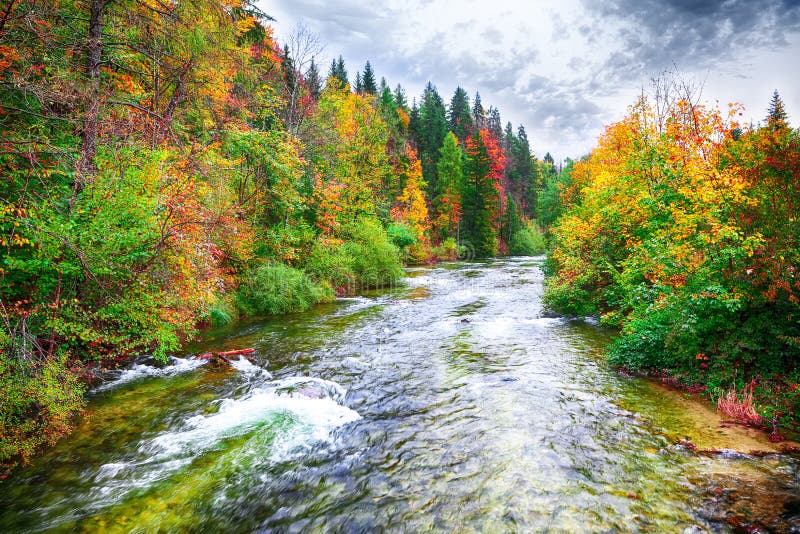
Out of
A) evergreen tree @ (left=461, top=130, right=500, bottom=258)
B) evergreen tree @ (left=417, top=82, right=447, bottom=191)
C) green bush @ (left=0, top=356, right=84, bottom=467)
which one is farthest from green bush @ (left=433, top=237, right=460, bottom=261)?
green bush @ (left=0, top=356, right=84, bottom=467)

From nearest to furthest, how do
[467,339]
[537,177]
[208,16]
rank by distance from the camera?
[208,16] < [467,339] < [537,177]

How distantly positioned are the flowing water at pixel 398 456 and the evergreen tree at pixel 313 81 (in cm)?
1853

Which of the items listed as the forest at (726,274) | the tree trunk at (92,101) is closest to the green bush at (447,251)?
the forest at (726,274)

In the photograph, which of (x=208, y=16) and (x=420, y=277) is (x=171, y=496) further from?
(x=420, y=277)

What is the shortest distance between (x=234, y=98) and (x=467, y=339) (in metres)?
14.5

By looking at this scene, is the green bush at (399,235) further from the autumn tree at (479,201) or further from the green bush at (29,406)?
the green bush at (29,406)

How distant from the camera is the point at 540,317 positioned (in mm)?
15453

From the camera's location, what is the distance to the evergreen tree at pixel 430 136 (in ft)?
190

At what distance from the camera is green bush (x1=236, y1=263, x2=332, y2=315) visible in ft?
50.9

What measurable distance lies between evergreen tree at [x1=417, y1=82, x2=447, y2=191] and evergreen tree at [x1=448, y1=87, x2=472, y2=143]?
4.40m

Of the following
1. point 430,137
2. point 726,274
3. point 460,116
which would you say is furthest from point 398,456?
point 460,116

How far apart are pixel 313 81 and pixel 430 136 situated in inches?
1675

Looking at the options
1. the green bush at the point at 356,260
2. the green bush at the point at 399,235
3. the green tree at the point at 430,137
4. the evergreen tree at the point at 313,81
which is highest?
the green tree at the point at 430,137

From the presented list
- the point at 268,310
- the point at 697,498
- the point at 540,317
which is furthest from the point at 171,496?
the point at 540,317
